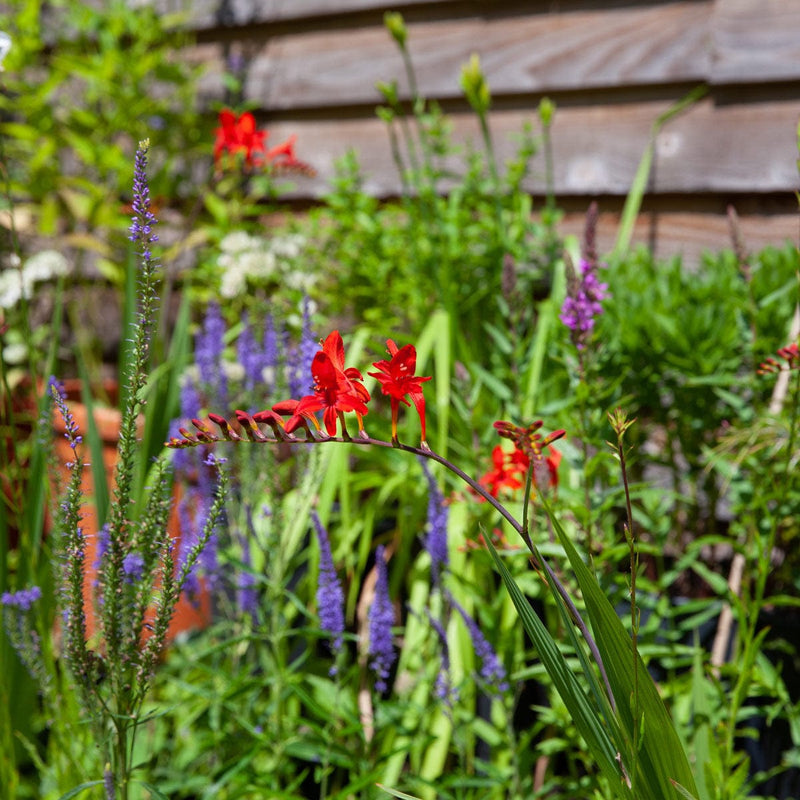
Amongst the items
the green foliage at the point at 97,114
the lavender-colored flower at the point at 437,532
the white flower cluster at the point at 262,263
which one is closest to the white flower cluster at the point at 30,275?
the green foliage at the point at 97,114

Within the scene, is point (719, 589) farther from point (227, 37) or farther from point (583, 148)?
point (227, 37)

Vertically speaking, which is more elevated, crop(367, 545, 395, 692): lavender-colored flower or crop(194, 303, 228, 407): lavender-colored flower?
crop(194, 303, 228, 407): lavender-colored flower

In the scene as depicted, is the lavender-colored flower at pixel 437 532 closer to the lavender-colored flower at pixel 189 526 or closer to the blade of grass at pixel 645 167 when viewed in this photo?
the lavender-colored flower at pixel 189 526

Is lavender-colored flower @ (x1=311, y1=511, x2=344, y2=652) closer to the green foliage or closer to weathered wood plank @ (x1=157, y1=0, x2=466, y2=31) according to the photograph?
weathered wood plank @ (x1=157, y1=0, x2=466, y2=31)

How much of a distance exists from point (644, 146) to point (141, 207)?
1886 mm

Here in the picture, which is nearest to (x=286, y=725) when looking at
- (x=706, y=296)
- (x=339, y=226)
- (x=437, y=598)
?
(x=437, y=598)

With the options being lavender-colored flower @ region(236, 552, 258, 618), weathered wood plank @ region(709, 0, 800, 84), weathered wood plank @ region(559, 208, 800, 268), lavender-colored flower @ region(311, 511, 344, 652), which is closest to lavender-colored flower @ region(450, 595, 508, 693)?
lavender-colored flower @ region(311, 511, 344, 652)

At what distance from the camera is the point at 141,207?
70cm

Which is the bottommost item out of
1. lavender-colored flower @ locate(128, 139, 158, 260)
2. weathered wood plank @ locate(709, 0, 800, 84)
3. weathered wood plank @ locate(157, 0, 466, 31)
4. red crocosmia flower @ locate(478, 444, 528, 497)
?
red crocosmia flower @ locate(478, 444, 528, 497)

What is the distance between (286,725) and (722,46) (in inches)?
74.6

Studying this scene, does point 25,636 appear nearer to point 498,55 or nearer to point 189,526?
point 189,526

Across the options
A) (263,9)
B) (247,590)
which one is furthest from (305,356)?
(263,9)

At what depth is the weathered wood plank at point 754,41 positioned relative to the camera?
204cm

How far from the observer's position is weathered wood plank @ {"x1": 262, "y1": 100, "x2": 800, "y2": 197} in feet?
6.91
